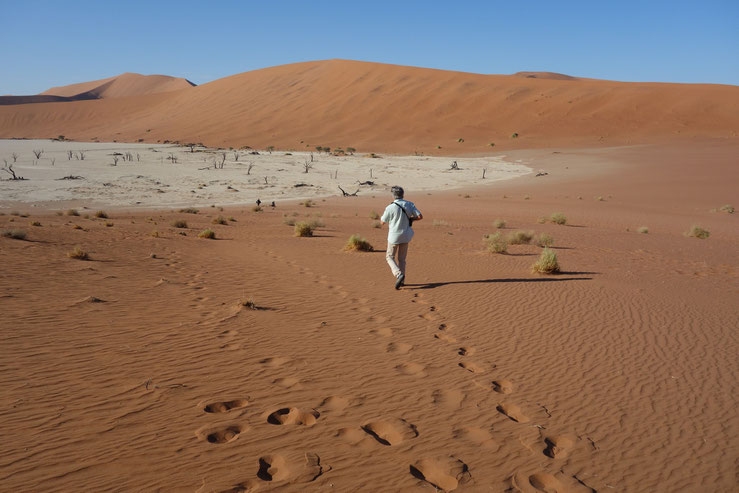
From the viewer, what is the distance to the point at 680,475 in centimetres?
355

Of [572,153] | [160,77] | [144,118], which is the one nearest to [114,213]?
[572,153]

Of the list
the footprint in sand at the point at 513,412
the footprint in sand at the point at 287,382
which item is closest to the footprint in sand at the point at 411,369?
the footprint in sand at the point at 513,412

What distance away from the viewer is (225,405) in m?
4.29

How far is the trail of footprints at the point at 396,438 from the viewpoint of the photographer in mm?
3348

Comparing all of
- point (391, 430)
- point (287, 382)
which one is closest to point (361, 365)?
point (287, 382)

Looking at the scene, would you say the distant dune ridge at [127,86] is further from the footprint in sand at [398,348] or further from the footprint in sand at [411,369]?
the footprint in sand at [411,369]

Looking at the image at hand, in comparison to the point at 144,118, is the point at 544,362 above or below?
below

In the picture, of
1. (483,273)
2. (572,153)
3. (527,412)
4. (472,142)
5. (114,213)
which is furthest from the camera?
(472,142)

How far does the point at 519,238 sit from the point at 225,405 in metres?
12.0

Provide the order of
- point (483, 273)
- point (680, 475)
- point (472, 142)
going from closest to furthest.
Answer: point (680, 475) → point (483, 273) → point (472, 142)

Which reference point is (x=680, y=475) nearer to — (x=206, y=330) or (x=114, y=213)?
(x=206, y=330)

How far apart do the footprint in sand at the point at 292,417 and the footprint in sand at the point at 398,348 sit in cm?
175

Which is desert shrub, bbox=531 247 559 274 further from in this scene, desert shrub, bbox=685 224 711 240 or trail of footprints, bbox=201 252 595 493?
desert shrub, bbox=685 224 711 240

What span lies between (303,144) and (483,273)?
1871 inches
